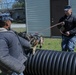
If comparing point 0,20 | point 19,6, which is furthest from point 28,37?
point 19,6

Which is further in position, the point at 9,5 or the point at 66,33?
the point at 9,5

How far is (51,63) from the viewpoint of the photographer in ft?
25.3

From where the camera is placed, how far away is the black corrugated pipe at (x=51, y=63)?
295 inches

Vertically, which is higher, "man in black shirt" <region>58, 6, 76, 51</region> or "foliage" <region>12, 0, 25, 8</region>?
"man in black shirt" <region>58, 6, 76, 51</region>

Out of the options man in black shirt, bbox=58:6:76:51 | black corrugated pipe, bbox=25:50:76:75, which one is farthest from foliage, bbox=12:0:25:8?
black corrugated pipe, bbox=25:50:76:75

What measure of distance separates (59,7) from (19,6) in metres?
44.9

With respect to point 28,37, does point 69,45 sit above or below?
below

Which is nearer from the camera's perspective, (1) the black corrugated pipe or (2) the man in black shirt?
(1) the black corrugated pipe

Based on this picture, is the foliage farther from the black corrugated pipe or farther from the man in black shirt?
the black corrugated pipe

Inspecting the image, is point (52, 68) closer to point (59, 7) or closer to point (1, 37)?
point (1, 37)

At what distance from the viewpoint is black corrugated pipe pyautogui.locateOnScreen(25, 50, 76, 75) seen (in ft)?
24.6

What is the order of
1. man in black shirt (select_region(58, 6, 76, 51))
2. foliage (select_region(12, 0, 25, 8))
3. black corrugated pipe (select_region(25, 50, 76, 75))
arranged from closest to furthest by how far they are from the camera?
black corrugated pipe (select_region(25, 50, 76, 75)), man in black shirt (select_region(58, 6, 76, 51)), foliage (select_region(12, 0, 25, 8))

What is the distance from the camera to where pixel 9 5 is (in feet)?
199

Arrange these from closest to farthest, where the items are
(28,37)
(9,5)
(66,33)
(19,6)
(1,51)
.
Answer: (1,51) → (28,37) → (66,33) → (9,5) → (19,6)
